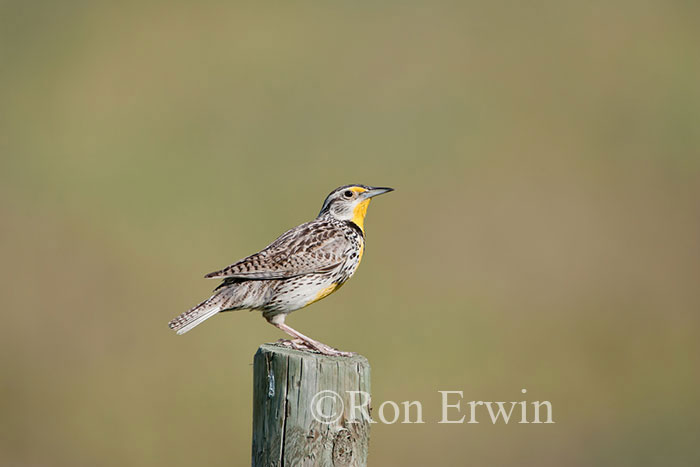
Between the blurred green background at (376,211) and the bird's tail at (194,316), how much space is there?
14.8 feet

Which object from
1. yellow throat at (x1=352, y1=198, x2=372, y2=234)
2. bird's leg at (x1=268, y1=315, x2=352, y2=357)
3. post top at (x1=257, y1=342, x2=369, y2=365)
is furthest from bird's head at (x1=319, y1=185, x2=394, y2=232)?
post top at (x1=257, y1=342, x2=369, y2=365)

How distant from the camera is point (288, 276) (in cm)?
461

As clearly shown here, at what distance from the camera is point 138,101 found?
14.3 meters

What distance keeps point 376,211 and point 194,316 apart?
25.8ft

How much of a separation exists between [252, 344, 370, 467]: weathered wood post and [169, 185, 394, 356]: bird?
2.49ft

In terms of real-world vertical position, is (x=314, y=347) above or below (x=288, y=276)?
below

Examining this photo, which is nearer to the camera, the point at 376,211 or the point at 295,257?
the point at 295,257

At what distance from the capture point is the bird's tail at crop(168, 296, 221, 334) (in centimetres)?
429

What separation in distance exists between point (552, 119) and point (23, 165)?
7665 millimetres

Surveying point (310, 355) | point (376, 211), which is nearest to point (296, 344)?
point (310, 355)

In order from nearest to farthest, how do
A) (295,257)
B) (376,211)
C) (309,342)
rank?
(309,342) < (295,257) < (376,211)

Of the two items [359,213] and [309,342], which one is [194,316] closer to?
[309,342]

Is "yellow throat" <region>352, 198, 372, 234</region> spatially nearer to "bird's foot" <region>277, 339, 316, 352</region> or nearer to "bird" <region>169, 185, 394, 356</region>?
"bird" <region>169, 185, 394, 356</region>

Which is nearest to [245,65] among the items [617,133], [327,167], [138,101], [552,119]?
[138,101]
